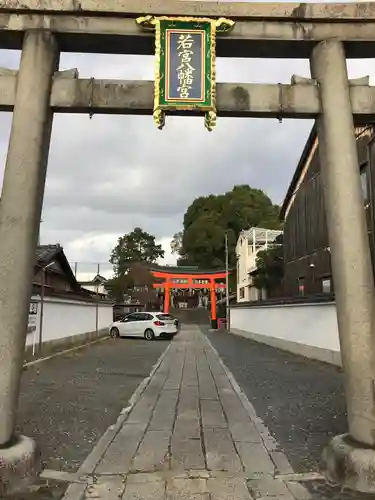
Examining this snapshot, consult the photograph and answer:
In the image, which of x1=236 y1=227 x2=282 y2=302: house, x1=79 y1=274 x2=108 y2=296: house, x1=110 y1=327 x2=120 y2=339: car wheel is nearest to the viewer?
x1=110 y1=327 x2=120 y2=339: car wheel

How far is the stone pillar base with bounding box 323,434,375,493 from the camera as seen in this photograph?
413 cm

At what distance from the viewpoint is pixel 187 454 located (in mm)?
5180

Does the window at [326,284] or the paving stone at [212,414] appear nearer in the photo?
the paving stone at [212,414]

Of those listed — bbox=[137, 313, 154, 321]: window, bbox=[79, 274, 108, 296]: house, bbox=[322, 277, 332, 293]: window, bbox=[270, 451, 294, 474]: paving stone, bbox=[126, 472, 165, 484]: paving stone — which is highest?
bbox=[79, 274, 108, 296]: house

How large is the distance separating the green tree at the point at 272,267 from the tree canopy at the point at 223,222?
950 inches

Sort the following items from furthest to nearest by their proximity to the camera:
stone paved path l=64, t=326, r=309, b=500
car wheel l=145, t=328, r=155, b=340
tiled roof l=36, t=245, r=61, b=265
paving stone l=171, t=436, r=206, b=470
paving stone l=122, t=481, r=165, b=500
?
car wheel l=145, t=328, r=155, b=340 → tiled roof l=36, t=245, r=61, b=265 → paving stone l=171, t=436, r=206, b=470 → stone paved path l=64, t=326, r=309, b=500 → paving stone l=122, t=481, r=165, b=500

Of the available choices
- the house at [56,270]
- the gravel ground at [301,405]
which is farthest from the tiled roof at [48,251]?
the gravel ground at [301,405]

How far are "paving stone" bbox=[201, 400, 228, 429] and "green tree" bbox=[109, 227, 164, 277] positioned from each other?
53.2m

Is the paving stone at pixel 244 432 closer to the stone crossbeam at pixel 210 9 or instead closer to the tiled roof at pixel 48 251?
the stone crossbeam at pixel 210 9

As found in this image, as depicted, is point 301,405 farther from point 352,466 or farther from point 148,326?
point 148,326

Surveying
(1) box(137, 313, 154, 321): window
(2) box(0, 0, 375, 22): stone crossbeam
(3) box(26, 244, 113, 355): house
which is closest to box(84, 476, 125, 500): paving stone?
(2) box(0, 0, 375, 22): stone crossbeam

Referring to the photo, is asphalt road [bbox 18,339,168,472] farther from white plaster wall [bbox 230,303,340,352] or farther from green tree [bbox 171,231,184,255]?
green tree [bbox 171,231,184,255]

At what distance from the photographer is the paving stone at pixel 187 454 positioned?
483cm

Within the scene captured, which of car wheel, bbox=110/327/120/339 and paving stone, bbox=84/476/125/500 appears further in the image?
car wheel, bbox=110/327/120/339
